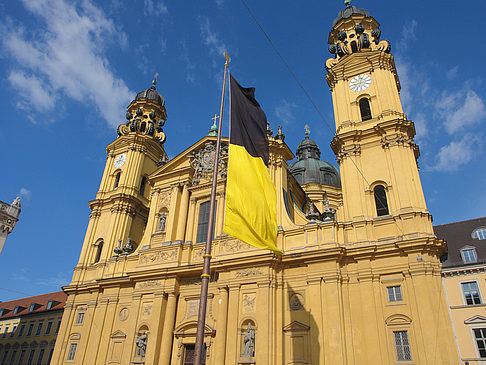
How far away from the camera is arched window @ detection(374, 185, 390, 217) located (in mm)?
21016

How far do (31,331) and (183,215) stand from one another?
26068 mm

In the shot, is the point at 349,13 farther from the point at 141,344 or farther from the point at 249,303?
the point at 141,344

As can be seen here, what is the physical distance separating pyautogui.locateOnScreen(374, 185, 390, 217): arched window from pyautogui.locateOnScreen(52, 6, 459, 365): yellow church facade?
0.06 meters

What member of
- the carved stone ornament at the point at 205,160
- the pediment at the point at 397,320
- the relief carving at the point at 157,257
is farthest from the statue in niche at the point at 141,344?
the pediment at the point at 397,320

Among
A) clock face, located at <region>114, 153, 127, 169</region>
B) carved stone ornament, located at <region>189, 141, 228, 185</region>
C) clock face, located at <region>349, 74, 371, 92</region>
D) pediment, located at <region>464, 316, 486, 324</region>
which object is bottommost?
pediment, located at <region>464, 316, 486, 324</region>

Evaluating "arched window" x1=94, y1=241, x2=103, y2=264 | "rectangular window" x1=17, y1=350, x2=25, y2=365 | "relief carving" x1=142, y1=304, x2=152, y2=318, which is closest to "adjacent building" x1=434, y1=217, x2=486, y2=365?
"relief carving" x1=142, y1=304, x2=152, y2=318

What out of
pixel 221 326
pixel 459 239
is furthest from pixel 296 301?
pixel 459 239

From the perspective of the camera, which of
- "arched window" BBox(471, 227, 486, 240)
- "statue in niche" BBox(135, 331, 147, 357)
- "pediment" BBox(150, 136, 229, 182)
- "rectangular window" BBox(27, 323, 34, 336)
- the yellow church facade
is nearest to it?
the yellow church facade

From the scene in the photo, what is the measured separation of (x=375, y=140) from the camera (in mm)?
22781

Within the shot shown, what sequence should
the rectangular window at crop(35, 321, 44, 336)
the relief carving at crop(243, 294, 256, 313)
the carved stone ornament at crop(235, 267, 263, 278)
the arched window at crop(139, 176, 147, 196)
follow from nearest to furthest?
the relief carving at crop(243, 294, 256, 313) → the carved stone ornament at crop(235, 267, 263, 278) → the arched window at crop(139, 176, 147, 196) → the rectangular window at crop(35, 321, 44, 336)

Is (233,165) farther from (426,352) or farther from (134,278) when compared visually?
(134,278)

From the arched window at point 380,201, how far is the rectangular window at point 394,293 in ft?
13.6

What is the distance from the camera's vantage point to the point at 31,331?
3981 cm

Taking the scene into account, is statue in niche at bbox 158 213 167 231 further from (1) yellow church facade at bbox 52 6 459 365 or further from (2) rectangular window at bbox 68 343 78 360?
(2) rectangular window at bbox 68 343 78 360
